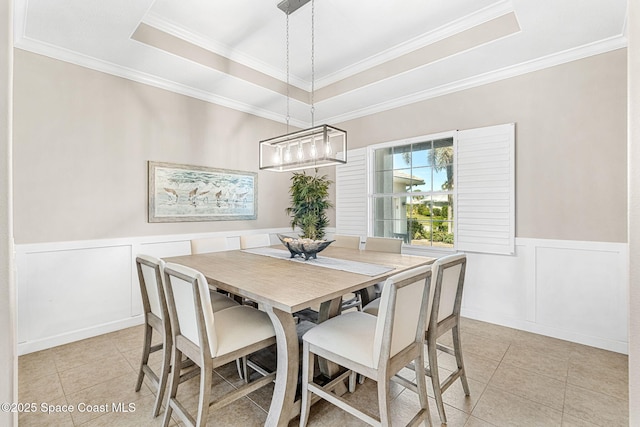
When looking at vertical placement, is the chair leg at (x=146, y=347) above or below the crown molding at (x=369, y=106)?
below

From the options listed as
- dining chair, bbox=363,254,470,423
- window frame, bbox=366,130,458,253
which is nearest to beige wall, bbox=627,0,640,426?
dining chair, bbox=363,254,470,423

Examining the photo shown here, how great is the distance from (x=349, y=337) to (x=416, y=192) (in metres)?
2.81

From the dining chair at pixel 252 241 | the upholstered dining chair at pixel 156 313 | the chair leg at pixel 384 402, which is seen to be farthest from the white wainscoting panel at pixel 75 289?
the chair leg at pixel 384 402

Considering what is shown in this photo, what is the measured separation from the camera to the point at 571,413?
186cm

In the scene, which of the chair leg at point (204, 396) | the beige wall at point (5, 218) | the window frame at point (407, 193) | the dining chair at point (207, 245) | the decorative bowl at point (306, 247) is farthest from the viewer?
the window frame at point (407, 193)

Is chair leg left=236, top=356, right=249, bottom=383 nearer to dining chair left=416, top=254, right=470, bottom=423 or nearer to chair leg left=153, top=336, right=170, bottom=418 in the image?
chair leg left=153, top=336, right=170, bottom=418

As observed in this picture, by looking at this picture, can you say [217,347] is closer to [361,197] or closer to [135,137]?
[135,137]

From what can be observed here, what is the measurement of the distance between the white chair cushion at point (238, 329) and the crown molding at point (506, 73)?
332cm

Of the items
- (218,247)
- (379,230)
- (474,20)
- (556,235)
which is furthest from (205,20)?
(556,235)

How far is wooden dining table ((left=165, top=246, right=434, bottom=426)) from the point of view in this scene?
1562 millimetres

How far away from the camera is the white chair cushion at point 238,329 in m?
1.58

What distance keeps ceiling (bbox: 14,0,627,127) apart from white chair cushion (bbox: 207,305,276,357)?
2401 millimetres

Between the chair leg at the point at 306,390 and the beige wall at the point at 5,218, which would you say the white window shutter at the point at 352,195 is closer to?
the chair leg at the point at 306,390

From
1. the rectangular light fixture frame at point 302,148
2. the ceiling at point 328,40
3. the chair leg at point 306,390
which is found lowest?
the chair leg at point 306,390
